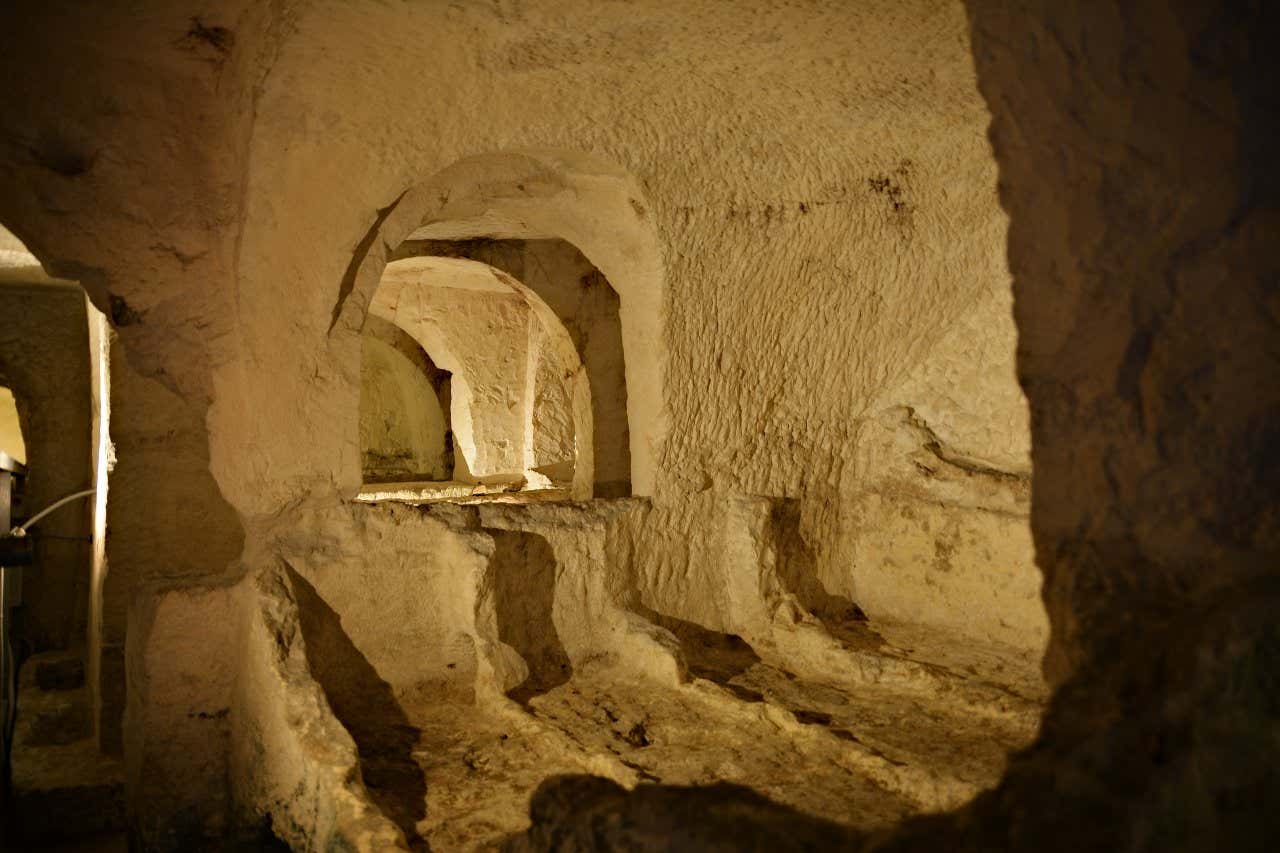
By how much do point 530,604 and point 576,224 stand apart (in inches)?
72.1

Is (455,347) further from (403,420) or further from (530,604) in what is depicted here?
(530,604)

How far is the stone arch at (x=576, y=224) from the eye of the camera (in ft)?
11.6

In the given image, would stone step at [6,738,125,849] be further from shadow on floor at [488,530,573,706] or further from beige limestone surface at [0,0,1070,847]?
shadow on floor at [488,530,573,706]

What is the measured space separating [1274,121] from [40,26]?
3.64m

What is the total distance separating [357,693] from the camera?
11.1ft

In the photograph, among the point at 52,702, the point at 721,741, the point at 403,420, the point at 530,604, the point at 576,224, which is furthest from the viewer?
the point at 403,420

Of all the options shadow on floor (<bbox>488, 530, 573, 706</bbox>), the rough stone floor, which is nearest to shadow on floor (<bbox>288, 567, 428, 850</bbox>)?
the rough stone floor

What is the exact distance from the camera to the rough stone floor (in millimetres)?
2590

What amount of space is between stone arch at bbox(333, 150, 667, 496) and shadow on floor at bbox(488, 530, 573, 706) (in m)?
0.68

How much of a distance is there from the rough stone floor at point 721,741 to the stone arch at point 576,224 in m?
1.08

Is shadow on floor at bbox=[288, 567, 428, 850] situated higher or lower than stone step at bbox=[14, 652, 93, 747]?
higher

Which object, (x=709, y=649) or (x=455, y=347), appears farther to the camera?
(x=455, y=347)

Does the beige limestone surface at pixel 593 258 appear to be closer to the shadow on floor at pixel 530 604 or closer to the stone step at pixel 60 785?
the shadow on floor at pixel 530 604

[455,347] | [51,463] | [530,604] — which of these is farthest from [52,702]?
[455,347]
